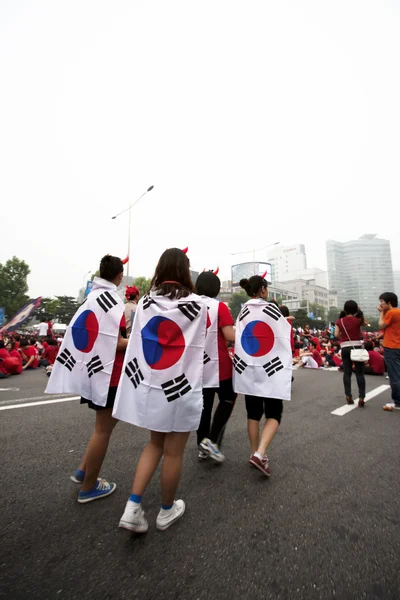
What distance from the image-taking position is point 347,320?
6.01 metres

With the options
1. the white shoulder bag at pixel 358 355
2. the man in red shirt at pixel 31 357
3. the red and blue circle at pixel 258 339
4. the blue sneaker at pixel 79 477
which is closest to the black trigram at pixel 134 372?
the blue sneaker at pixel 79 477

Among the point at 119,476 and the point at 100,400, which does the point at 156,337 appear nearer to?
the point at 100,400

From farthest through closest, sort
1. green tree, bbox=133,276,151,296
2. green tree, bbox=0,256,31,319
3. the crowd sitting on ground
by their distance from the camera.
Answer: green tree, bbox=133,276,151,296, green tree, bbox=0,256,31,319, the crowd sitting on ground

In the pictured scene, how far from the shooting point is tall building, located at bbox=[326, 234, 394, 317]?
138 meters

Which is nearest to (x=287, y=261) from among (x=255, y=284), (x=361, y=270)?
(x=361, y=270)

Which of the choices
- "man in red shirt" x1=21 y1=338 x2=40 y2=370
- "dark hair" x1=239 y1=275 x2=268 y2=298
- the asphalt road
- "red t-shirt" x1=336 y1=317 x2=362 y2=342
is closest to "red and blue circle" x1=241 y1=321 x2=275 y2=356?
"dark hair" x1=239 y1=275 x2=268 y2=298

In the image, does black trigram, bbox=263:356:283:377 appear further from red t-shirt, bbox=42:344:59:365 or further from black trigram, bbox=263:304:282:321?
red t-shirt, bbox=42:344:59:365

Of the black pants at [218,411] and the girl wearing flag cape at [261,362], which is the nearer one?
the girl wearing flag cape at [261,362]

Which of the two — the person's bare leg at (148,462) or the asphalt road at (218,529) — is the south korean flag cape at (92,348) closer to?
the person's bare leg at (148,462)

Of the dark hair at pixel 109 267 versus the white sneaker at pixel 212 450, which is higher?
the dark hair at pixel 109 267

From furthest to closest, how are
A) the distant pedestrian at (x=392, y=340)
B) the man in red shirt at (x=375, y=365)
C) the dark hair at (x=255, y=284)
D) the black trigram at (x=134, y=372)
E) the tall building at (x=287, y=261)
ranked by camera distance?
the tall building at (x=287, y=261)
the man in red shirt at (x=375, y=365)
the distant pedestrian at (x=392, y=340)
the dark hair at (x=255, y=284)
the black trigram at (x=134, y=372)

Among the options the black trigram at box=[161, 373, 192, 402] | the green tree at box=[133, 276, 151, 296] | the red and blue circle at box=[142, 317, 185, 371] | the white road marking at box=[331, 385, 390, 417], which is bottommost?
the white road marking at box=[331, 385, 390, 417]

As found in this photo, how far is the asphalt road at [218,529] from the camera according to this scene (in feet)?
5.13

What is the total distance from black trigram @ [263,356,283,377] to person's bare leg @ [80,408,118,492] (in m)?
1.53
